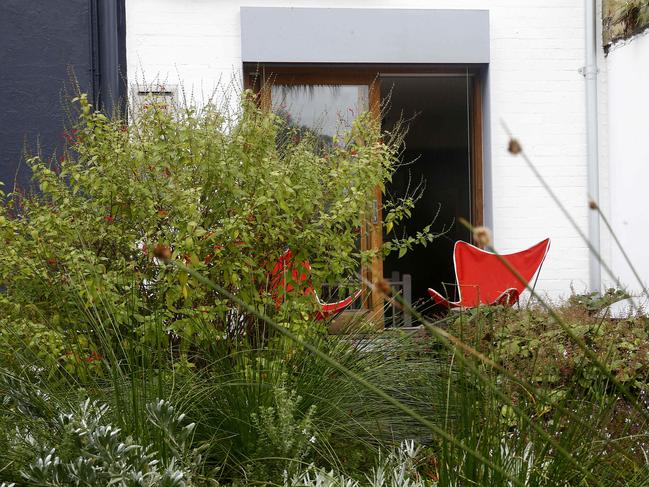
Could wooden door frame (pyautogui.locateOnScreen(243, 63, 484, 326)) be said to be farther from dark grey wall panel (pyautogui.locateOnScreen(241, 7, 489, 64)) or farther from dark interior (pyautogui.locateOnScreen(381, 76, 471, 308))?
dark grey wall panel (pyautogui.locateOnScreen(241, 7, 489, 64))

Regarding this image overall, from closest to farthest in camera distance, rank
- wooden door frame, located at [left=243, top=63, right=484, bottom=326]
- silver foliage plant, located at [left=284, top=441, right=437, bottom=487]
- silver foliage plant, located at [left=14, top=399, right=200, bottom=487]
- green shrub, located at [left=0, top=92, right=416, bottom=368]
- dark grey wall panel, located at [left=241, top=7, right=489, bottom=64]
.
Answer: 1. silver foliage plant, located at [left=14, top=399, right=200, bottom=487]
2. silver foliage plant, located at [left=284, top=441, right=437, bottom=487]
3. green shrub, located at [left=0, top=92, right=416, bottom=368]
4. dark grey wall panel, located at [left=241, top=7, right=489, bottom=64]
5. wooden door frame, located at [left=243, top=63, right=484, bottom=326]

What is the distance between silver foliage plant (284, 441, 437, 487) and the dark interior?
4967 millimetres

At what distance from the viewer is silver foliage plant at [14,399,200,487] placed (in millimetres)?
1931

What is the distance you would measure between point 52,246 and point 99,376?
35.1 inches

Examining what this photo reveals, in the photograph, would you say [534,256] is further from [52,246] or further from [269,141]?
[52,246]

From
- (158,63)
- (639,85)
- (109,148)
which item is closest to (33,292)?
(109,148)

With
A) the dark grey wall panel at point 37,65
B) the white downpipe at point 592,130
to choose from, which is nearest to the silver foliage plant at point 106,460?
the dark grey wall panel at point 37,65

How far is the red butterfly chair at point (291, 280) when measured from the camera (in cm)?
357

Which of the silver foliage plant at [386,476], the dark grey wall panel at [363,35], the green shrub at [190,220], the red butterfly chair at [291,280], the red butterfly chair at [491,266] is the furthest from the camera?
the dark grey wall panel at [363,35]

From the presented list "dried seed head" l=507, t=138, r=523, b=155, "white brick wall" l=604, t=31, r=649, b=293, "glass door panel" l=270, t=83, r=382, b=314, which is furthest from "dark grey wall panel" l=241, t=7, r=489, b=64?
"dried seed head" l=507, t=138, r=523, b=155

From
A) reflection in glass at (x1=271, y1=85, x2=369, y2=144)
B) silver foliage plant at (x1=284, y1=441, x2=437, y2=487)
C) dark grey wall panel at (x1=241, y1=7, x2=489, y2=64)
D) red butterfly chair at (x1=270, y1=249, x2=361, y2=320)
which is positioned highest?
dark grey wall panel at (x1=241, y1=7, x2=489, y2=64)

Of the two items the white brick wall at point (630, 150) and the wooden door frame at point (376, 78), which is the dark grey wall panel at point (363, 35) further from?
the white brick wall at point (630, 150)

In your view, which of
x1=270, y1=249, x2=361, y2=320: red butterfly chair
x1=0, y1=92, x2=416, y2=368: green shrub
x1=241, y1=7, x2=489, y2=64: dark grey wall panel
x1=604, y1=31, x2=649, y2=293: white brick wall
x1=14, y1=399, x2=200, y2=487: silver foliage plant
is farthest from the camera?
x1=241, y1=7, x2=489, y2=64: dark grey wall panel

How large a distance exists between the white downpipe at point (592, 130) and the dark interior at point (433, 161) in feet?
2.96
